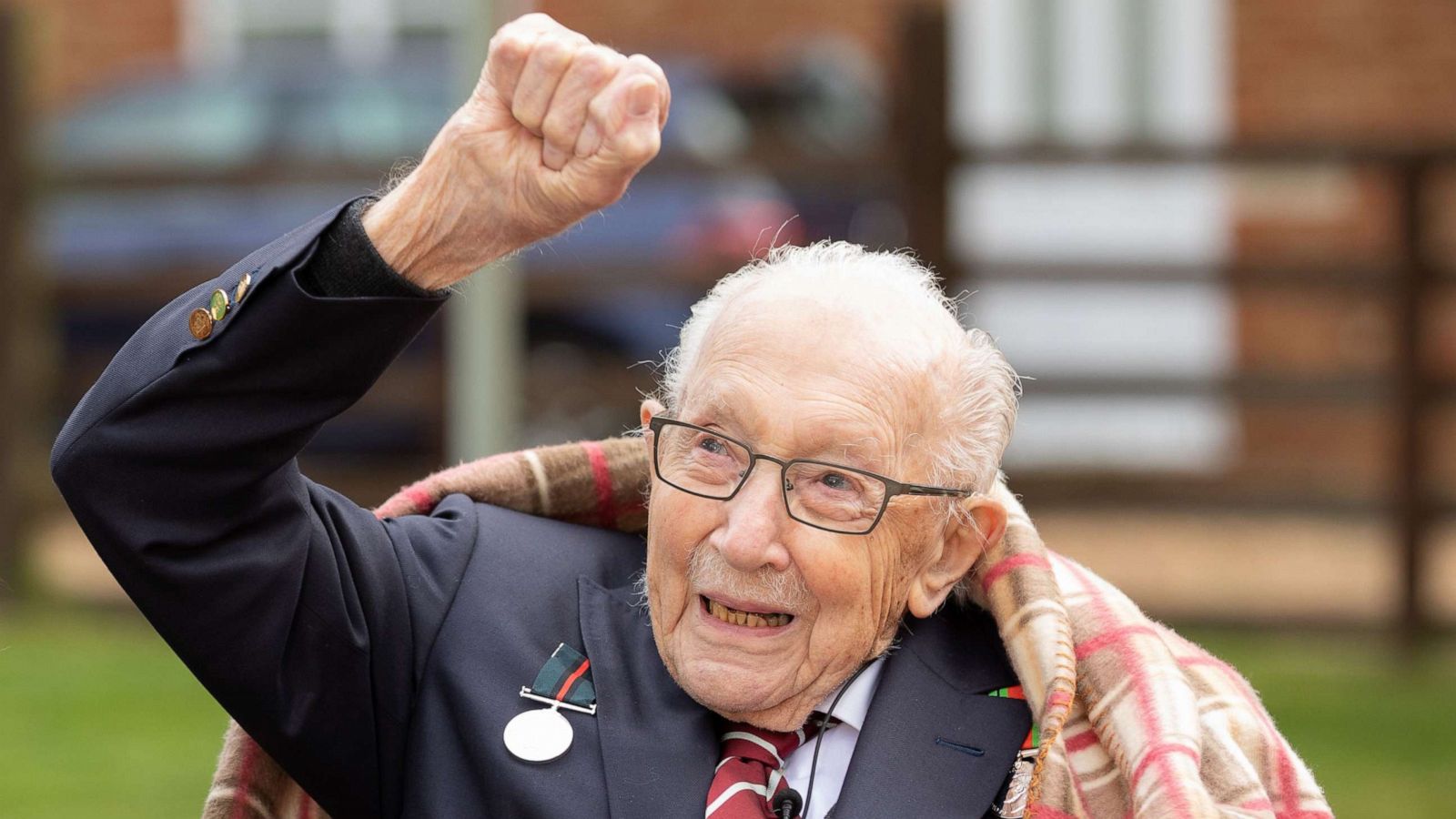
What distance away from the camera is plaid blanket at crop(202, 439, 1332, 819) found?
254cm

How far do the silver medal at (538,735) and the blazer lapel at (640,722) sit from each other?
54 millimetres

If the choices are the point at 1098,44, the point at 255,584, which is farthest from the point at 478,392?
the point at 1098,44

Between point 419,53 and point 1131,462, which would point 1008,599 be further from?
point 419,53

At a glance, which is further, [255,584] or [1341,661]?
[1341,661]

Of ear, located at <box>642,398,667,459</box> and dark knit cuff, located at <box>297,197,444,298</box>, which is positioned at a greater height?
dark knit cuff, located at <box>297,197,444,298</box>

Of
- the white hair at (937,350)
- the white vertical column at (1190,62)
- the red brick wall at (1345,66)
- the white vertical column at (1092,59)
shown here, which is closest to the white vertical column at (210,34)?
the white vertical column at (1092,59)

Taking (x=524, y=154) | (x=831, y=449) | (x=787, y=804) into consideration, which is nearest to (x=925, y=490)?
(x=831, y=449)

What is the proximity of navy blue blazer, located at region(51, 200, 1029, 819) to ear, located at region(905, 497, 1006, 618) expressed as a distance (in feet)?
0.24

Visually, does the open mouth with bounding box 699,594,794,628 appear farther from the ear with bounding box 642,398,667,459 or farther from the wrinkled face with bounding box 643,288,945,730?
the ear with bounding box 642,398,667,459

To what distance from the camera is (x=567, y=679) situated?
2.75 metres

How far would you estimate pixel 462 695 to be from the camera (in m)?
2.66

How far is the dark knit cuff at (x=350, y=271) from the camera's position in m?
2.35

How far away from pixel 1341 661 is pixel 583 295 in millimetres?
2965

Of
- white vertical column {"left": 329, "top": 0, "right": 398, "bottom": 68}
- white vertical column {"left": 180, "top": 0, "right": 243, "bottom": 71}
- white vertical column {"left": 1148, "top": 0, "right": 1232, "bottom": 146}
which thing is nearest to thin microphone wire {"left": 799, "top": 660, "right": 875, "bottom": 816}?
white vertical column {"left": 1148, "top": 0, "right": 1232, "bottom": 146}
